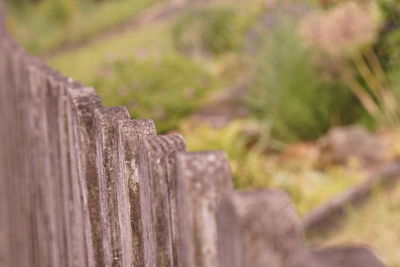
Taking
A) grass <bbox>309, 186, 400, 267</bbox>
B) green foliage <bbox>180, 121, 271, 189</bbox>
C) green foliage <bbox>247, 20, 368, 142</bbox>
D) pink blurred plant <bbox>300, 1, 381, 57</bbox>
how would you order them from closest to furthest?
grass <bbox>309, 186, 400, 267</bbox> → green foliage <bbox>180, 121, 271, 189</bbox> → pink blurred plant <bbox>300, 1, 381, 57</bbox> → green foliage <bbox>247, 20, 368, 142</bbox>

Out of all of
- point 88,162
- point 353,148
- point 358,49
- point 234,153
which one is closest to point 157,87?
point 234,153

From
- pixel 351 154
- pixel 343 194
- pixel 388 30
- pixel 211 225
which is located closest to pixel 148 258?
pixel 211 225

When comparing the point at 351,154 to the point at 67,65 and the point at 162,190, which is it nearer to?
the point at 162,190

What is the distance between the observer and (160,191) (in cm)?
124

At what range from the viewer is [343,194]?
473cm

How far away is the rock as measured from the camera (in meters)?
6.04

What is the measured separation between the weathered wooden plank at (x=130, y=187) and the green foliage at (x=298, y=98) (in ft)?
18.0

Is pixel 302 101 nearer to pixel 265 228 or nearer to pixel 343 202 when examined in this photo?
pixel 343 202

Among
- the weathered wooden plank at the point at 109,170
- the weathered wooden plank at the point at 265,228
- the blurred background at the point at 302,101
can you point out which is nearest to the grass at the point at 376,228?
the blurred background at the point at 302,101

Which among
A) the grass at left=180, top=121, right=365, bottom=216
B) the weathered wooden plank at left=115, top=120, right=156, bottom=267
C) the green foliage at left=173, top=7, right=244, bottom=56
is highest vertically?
the green foliage at left=173, top=7, right=244, bottom=56

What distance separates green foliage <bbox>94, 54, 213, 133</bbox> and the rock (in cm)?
159

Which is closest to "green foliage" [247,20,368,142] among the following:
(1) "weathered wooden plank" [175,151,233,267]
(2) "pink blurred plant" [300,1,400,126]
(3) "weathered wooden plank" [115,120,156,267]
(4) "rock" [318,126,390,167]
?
(2) "pink blurred plant" [300,1,400,126]

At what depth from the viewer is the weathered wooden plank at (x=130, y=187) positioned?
1425 mm

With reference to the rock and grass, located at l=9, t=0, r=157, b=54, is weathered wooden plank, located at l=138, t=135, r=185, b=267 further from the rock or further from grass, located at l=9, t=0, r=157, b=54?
grass, located at l=9, t=0, r=157, b=54
